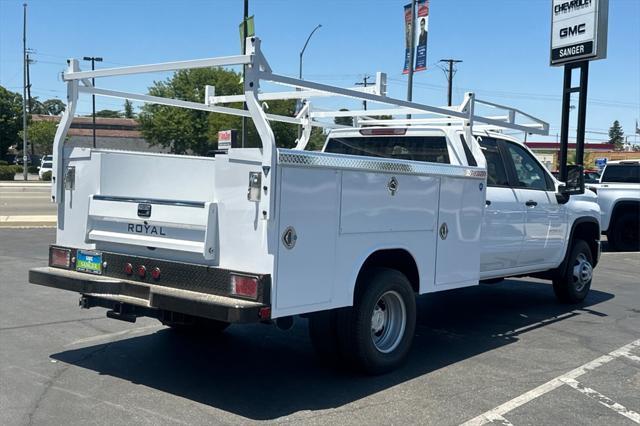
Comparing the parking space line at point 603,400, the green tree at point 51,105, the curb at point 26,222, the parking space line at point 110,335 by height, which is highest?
the green tree at point 51,105

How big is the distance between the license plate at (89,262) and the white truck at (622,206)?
13.9m

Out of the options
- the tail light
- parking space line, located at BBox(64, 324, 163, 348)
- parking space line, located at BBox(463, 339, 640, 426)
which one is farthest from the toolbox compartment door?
parking space line, located at BBox(64, 324, 163, 348)

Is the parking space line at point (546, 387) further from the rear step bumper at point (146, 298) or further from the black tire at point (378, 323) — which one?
the rear step bumper at point (146, 298)

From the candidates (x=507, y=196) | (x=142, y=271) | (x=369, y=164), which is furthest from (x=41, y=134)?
(x=369, y=164)

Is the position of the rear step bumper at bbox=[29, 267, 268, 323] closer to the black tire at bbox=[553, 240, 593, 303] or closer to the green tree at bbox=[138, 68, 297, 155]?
the black tire at bbox=[553, 240, 593, 303]

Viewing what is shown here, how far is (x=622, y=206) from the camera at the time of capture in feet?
54.7

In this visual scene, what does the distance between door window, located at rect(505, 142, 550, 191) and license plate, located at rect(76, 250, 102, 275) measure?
15.8ft

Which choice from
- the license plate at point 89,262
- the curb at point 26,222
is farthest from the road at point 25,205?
the license plate at point 89,262

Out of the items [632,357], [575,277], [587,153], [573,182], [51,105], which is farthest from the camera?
[51,105]

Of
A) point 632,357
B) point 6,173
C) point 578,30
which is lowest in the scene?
point 632,357

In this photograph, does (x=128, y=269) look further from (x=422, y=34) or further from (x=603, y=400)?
(x=422, y=34)

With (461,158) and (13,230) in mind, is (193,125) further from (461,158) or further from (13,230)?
(461,158)

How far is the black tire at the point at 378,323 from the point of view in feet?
17.5

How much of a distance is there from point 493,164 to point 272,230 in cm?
385
